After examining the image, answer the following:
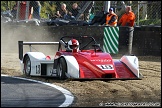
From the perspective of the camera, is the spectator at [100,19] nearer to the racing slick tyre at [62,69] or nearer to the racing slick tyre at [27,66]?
the racing slick tyre at [27,66]

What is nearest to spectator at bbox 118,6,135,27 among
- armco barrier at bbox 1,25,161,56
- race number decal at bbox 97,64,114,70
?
armco barrier at bbox 1,25,161,56

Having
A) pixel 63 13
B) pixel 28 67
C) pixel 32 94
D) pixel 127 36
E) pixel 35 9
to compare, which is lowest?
pixel 32 94

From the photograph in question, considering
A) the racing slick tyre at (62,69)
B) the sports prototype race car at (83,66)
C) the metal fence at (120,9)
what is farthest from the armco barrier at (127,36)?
the racing slick tyre at (62,69)

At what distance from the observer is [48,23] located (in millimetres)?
19188

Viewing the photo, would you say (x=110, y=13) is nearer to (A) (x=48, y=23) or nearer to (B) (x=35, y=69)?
(A) (x=48, y=23)

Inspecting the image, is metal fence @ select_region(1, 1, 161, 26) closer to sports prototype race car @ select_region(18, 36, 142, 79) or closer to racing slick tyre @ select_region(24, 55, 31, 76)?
sports prototype race car @ select_region(18, 36, 142, 79)

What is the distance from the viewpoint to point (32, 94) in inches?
347

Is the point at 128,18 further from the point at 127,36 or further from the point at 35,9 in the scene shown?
the point at 35,9

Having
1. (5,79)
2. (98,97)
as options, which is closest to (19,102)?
(98,97)

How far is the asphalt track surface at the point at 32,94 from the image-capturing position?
7760mm

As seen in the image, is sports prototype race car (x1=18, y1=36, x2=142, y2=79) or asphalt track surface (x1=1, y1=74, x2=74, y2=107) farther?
sports prototype race car (x1=18, y1=36, x2=142, y2=79)

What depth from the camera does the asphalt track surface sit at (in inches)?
306

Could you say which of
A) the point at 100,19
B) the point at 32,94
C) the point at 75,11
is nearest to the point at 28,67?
the point at 32,94

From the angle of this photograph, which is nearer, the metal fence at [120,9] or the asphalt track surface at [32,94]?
the asphalt track surface at [32,94]
